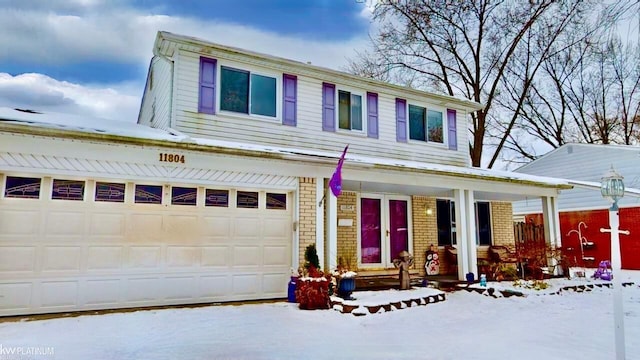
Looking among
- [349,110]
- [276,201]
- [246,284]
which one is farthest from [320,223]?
[349,110]

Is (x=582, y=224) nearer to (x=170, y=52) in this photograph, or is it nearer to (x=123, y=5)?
(x=170, y=52)

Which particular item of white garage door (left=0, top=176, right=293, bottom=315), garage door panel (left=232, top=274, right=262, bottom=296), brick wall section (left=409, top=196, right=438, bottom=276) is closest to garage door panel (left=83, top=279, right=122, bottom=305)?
white garage door (left=0, top=176, right=293, bottom=315)

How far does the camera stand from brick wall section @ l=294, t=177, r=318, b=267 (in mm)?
7838

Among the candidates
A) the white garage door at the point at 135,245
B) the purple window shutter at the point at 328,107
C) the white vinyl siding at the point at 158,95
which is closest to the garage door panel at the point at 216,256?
the white garage door at the point at 135,245

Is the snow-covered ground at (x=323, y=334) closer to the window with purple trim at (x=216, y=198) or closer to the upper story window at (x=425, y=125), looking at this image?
the window with purple trim at (x=216, y=198)

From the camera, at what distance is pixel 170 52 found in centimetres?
901

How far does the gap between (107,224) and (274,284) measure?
3040mm

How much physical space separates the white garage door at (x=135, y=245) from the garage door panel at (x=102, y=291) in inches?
0.5

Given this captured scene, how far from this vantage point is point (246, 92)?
929 centimetres

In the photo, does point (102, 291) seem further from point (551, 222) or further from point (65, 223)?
point (551, 222)

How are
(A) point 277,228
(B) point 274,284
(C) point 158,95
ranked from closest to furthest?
(B) point 274,284 → (A) point 277,228 → (C) point 158,95

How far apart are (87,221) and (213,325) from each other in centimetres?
267

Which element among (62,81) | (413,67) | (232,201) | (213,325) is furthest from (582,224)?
(62,81)

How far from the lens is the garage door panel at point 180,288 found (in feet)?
22.7
